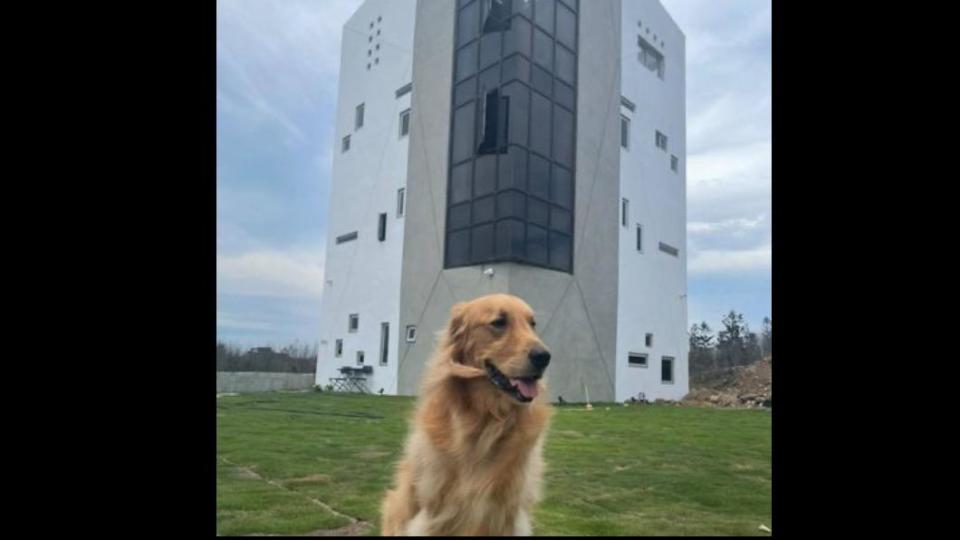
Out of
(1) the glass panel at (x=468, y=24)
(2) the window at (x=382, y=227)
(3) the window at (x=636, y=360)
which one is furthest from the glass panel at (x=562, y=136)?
(3) the window at (x=636, y=360)

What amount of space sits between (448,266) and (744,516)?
1763 millimetres

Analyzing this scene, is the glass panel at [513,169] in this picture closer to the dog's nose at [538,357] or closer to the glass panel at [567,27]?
the glass panel at [567,27]

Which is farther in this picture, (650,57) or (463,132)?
(650,57)

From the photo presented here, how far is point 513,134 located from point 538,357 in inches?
64.7

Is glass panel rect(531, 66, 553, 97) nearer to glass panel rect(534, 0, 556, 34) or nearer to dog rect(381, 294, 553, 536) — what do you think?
glass panel rect(534, 0, 556, 34)

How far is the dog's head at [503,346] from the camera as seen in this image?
4.90 ft

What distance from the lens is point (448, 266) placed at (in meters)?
2.91

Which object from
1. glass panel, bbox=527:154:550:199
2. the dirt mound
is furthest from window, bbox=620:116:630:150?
the dirt mound

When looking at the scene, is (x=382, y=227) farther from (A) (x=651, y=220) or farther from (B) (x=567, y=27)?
(A) (x=651, y=220)

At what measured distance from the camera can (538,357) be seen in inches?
A: 58.2

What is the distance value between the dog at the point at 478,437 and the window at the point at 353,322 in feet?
6.24

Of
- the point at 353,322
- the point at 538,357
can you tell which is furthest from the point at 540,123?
the point at 538,357

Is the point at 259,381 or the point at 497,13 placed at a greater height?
the point at 497,13
